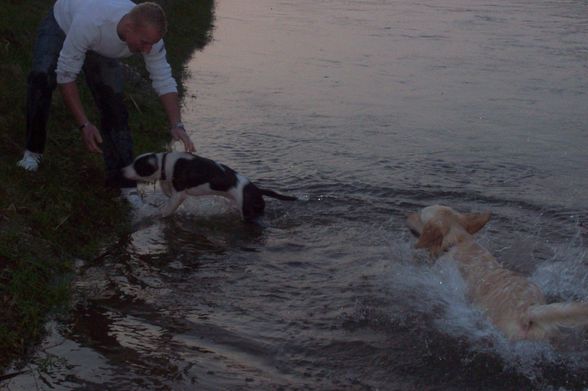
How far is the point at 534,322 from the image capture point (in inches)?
196

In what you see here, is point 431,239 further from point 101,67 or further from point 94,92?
point 94,92

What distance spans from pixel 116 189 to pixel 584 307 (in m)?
5.06

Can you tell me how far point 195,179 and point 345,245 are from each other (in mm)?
1560

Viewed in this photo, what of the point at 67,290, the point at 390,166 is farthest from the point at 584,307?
the point at 390,166

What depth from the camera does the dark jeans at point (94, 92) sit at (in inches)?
300

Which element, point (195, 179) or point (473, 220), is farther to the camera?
point (195, 179)

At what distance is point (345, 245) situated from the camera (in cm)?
768

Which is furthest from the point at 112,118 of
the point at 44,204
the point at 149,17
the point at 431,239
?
the point at 431,239

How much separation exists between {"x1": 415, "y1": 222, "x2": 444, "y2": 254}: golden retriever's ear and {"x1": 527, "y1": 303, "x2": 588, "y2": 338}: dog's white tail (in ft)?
4.88

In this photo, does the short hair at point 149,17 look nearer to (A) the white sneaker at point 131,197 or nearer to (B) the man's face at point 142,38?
(B) the man's face at point 142,38

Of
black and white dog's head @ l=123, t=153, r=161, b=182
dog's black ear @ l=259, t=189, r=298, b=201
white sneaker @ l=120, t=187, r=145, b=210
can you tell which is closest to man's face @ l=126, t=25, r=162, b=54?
black and white dog's head @ l=123, t=153, r=161, b=182

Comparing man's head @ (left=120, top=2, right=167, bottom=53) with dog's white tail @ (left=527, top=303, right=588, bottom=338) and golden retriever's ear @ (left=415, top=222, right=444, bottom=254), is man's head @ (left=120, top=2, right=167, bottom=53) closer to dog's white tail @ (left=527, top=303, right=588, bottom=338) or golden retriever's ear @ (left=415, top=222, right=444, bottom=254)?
golden retriever's ear @ (left=415, top=222, right=444, bottom=254)

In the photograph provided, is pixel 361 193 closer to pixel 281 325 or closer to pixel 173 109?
pixel 173 109

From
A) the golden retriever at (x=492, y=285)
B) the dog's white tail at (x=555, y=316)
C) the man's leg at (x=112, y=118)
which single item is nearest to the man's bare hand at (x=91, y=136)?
the man's leg at (x=112, y=118)
